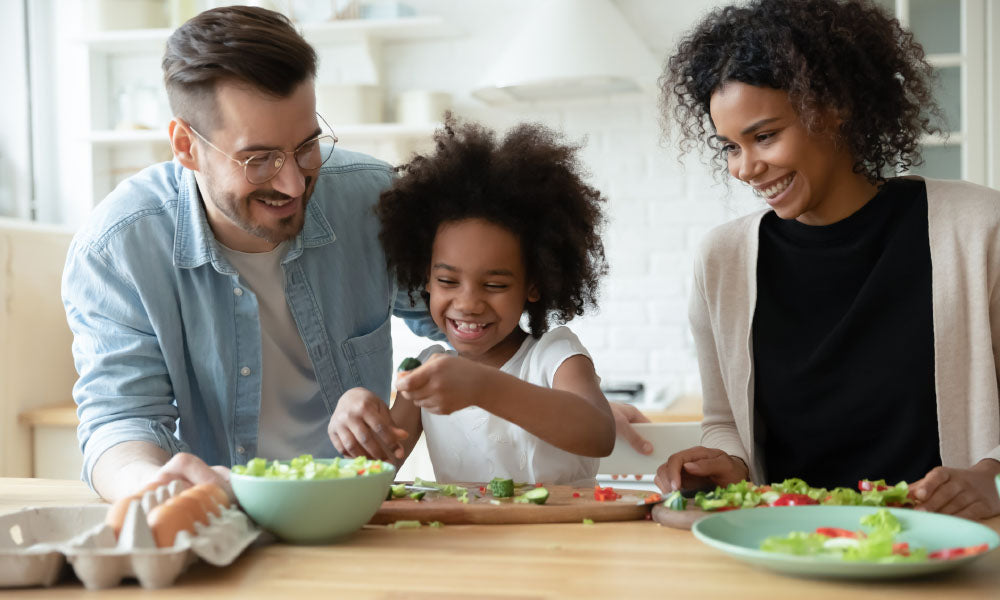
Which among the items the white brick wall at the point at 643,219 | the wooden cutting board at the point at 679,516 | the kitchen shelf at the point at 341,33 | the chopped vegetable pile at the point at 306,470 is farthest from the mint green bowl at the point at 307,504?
the kitchen shelf at the point at 341,33

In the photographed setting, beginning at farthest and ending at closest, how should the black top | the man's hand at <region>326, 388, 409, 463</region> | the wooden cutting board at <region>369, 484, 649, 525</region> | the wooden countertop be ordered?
1. the black top
2. the man's hand at <region>326, 388, 409, 463</region>
3. the wooden cutting board at <region>369, 484, 649, 525</region>
4. the wooden countertop

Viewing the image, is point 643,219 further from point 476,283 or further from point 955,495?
point 955,495

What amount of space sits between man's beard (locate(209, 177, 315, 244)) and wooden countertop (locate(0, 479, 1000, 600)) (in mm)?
717

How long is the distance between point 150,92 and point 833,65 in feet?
10.5

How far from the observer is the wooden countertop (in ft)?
3.18

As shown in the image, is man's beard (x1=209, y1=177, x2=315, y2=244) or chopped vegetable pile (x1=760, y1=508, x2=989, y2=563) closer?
chopped vegetable pile (x1=760, y1=508, x2=989, y2=563)

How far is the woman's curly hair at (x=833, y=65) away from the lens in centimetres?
163

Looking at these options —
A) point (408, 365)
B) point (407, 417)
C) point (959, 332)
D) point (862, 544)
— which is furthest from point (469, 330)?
point (862, 544)

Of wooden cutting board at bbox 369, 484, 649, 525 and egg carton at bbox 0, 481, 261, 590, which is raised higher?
egg carton at bbox 0, 481, 261, 590

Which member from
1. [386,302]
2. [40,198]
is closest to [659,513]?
[386,302]

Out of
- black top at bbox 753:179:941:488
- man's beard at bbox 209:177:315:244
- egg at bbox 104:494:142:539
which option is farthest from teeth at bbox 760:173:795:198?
egg at bbox 104:494:142:539

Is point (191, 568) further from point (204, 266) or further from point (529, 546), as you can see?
point (204, 266)

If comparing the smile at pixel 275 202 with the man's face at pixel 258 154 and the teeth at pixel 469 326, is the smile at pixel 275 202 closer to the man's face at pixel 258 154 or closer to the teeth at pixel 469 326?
the man's face at pixel 258 154

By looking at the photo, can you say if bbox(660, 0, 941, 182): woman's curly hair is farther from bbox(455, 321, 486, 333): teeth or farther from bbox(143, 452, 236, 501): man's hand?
bbox(143, 452, 236, 501): man's hand
